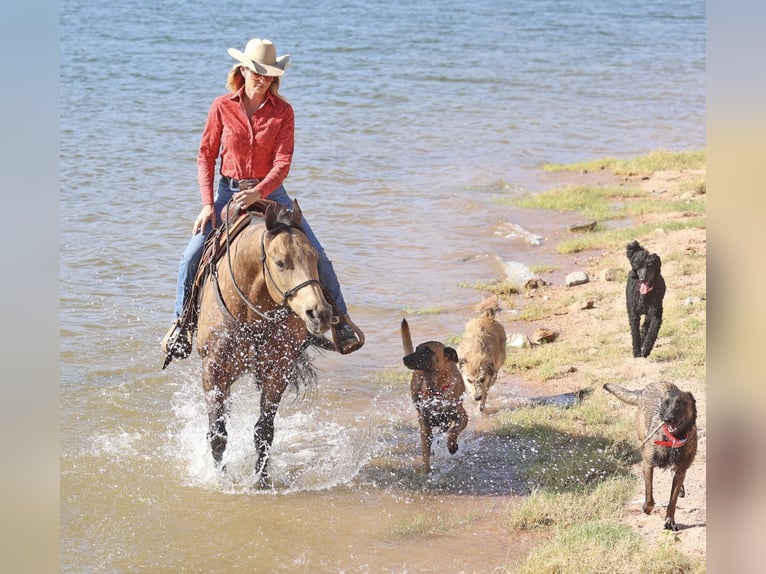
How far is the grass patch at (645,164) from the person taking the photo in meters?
16.2

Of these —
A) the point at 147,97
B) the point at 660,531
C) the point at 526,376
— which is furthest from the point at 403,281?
the point at 147,97

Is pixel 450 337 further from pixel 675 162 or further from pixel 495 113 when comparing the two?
pixel 495 113

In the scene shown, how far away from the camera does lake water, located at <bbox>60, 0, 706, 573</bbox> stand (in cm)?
646

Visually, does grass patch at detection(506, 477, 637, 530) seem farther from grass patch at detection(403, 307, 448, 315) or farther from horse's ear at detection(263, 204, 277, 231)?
grass patch at detection(403, 307, 448, 315)

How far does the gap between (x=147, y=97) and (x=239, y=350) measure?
14.9 metres

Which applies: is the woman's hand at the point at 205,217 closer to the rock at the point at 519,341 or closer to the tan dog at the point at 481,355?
the tan dog at the point at 481,355

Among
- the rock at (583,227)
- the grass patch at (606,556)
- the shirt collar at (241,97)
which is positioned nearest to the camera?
the grass patch at (606,556)

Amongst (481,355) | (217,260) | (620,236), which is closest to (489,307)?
(481,355)

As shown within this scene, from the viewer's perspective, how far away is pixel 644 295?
27.2 feet

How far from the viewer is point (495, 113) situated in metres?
21.0

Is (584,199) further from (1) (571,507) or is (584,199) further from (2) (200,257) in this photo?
(2) (200,257)

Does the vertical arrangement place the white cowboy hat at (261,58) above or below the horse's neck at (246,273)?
above

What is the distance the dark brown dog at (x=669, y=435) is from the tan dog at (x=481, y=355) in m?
1.88

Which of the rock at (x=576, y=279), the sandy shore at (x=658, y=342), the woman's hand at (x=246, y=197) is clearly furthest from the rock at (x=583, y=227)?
the woman's hand at (x=246, y=197)
